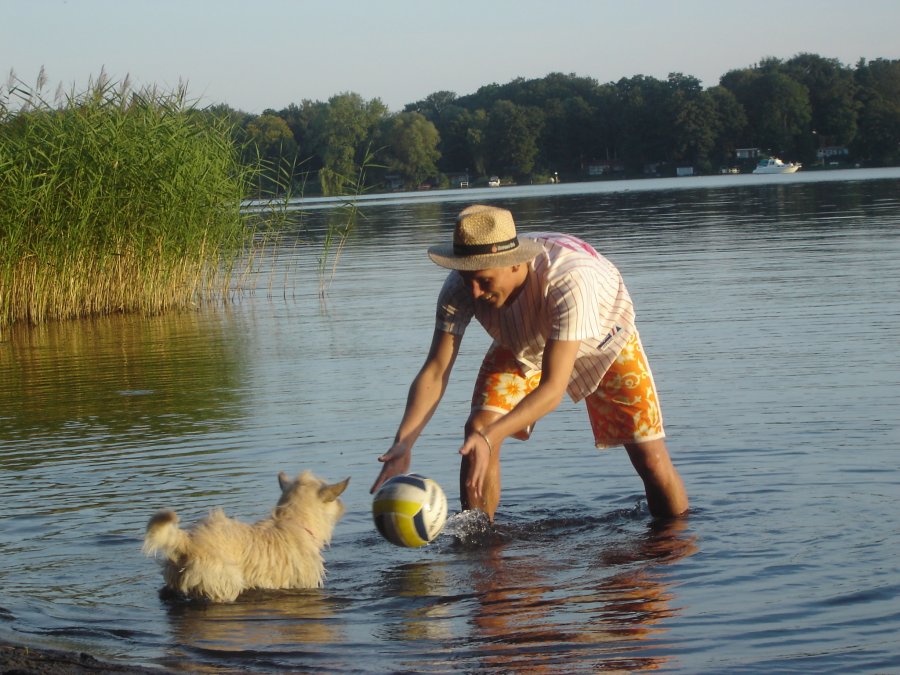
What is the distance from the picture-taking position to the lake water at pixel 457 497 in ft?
17.2

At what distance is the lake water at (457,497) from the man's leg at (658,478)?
0.14m

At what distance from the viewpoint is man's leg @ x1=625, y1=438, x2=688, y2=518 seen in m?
6.83

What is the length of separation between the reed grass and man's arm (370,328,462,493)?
39.7 feet

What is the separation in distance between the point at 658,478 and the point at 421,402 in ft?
5.03

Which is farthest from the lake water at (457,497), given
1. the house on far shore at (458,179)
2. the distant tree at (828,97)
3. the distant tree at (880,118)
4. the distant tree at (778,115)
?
the house on far shore at (458,179)

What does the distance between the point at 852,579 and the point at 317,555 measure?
262 cm

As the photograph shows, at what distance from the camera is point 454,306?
6.45 metres

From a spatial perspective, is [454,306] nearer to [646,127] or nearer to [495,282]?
[495,282]

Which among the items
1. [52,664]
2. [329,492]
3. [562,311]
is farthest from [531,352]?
[52,664]

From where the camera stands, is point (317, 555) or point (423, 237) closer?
point (317, 555)

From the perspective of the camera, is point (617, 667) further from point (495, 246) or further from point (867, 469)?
point (867, 469)

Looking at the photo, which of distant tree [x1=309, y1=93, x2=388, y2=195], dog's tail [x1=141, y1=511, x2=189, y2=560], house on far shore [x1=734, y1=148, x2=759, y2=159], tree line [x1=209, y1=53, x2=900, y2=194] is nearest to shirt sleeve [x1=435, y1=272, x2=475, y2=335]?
dog's tail [x1=141, y1=511, x2=189, y2=560]

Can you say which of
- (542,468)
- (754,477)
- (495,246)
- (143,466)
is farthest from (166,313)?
(495,246)

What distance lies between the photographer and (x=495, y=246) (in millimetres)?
5691
